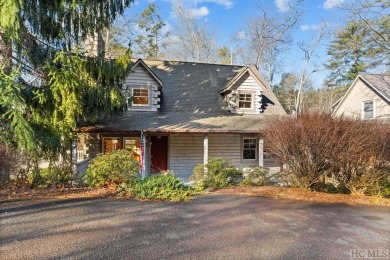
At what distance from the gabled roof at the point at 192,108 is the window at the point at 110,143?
3.59ft

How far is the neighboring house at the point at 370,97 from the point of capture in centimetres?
2131

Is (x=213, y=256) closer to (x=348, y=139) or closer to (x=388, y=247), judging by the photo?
(x=388, y=247)

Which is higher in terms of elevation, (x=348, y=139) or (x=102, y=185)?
(x=348, y=139)

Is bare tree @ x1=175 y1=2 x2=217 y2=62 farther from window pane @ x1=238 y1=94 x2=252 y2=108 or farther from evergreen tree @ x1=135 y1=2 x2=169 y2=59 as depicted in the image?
window pane @ x1=238 y1=94 x2=252 y2=108

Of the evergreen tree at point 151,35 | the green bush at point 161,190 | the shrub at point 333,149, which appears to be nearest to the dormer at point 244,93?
the shrub at point 333,149

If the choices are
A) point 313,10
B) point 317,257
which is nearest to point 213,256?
point 317,257

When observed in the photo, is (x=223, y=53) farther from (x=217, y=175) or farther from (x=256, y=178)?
(x=217, y=175)

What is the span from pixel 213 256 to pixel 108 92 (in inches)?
302

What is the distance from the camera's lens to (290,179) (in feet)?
32.8

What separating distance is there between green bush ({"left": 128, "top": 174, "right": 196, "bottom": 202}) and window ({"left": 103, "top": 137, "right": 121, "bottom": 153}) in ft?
18.3

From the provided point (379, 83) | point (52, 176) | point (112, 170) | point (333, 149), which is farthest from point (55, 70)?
point (379, 83)

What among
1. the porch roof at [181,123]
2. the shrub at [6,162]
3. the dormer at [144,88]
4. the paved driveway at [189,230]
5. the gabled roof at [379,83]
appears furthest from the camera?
the gabled roof at [379,83]

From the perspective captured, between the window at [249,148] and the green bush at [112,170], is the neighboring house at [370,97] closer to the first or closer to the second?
the window at [249,148]

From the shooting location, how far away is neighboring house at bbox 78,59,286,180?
1327 centimetres
